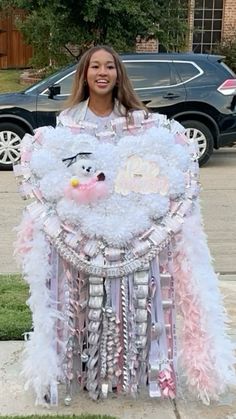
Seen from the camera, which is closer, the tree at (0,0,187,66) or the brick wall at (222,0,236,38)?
the tree at (0,0,187,66)

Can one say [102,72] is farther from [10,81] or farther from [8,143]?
[10,81]

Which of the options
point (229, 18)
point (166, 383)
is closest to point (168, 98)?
point (166, 383)

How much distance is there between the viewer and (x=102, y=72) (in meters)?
3.05

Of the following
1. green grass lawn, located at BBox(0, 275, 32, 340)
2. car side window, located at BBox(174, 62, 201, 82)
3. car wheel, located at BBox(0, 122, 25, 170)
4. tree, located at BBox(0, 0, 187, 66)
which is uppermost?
tree, located at BBox(0, 0, 187, 66)

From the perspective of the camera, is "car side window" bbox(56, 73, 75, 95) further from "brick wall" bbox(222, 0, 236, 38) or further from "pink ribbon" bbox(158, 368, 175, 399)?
"brick wall" bbox(222, 0, 236, 38)

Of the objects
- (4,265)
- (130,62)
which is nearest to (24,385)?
(4,265)

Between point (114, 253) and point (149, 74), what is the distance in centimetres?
803

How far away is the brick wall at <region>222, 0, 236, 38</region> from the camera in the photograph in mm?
20375

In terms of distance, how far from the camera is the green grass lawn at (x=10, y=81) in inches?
685

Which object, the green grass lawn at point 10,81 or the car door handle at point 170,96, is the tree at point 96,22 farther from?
the car door handle at point 170,96

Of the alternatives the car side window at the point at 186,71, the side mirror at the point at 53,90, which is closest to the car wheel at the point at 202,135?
the car side window at the point at 186,71

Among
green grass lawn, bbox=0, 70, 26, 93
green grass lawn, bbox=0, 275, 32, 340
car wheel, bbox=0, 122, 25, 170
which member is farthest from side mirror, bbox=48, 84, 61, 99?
green grass lawn, bbox=0, 70, 26, 93

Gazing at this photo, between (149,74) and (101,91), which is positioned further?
(149,74)

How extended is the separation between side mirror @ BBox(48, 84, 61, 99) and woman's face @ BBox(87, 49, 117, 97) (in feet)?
23.8
